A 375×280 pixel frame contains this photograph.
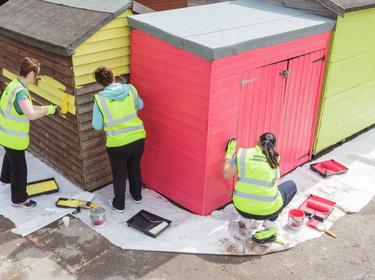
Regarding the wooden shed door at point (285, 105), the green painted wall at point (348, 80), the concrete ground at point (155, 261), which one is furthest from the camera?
the green painted wall at point (348, 80)

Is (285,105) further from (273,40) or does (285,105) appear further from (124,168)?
(124,168)

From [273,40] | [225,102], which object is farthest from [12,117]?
[273,40]

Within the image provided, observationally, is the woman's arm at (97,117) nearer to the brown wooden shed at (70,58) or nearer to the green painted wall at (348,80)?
the brown wooden shed at (70,58)

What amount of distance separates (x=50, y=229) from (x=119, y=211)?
922mm

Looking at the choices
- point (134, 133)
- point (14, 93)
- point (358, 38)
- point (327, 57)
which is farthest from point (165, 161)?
point (358, 38)

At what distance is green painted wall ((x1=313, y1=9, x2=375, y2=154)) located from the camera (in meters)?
7.01

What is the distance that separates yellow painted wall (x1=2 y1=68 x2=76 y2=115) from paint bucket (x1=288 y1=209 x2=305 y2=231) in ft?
10.5

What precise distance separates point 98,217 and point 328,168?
3796mm

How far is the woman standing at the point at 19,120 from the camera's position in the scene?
5.58m

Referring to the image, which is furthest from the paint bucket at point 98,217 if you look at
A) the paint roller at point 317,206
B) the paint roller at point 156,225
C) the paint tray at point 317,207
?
the paint roller at point 317,206

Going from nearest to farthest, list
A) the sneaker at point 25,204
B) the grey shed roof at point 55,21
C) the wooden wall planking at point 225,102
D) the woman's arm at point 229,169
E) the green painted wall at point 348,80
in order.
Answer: the wooden wall planking at point 225,102 < the woman's arm at point 229,169 < the grey shed roof at point 55,21 < the sneaker at point 25,204 < the green painted wall at point 348,80

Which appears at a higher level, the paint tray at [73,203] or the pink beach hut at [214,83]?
the pink beach hut at [214,83]

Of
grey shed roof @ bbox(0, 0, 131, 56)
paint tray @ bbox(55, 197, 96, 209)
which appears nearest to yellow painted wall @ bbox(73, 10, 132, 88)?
grey shed roof @ bbox(0, 0, 131, 56)

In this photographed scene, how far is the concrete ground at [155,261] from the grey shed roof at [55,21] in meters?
2.38
